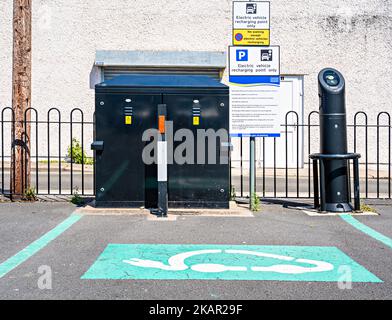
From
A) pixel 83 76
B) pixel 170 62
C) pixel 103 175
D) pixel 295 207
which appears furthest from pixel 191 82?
pixel 83 76

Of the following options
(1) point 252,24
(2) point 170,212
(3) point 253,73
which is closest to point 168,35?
(1) point 252,24

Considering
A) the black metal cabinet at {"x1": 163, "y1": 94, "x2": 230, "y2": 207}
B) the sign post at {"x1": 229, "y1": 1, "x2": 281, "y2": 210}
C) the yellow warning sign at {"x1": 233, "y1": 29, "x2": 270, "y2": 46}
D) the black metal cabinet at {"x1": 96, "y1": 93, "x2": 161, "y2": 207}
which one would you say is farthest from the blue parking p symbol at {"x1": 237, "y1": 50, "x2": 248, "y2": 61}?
the black metal cabinet at {"x1": 96, "y1": 93, "x2": 161, "y2": 207}

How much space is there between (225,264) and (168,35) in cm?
1286

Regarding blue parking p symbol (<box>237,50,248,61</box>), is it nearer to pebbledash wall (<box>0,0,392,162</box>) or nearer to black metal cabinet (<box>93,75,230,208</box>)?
black metal cabinet (<box>93,75,230,208</box>)

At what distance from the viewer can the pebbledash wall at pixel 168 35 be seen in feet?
57.2

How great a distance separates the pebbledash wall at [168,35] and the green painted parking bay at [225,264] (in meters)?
11.8

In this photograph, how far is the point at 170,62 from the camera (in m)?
16.9

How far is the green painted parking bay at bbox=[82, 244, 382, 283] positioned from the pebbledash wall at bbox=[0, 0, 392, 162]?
38.8 ft

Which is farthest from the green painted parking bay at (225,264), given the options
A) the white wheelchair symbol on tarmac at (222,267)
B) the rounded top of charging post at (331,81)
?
the rounded top of charging post at (331,81)

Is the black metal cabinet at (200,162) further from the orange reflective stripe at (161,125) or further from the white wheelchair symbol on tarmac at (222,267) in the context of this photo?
the white wheelchair symbol on tarmac at (222,267)

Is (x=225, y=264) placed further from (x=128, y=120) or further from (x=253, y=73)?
(x=253, y=73)

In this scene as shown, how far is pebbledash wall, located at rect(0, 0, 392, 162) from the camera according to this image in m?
17.4
